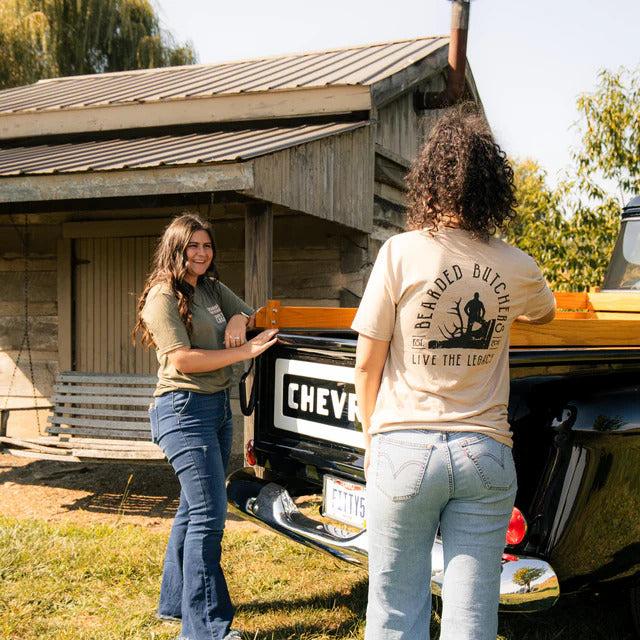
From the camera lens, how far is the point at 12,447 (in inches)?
224

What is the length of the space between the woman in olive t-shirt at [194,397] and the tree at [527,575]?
4.13ft

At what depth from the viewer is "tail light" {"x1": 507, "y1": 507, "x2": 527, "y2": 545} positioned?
8.13ft

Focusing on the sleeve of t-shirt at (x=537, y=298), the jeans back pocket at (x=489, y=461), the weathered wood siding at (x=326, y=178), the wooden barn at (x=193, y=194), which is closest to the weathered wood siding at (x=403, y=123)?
the wooden barn at (x=193, y=194)

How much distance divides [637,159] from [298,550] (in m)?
6.60

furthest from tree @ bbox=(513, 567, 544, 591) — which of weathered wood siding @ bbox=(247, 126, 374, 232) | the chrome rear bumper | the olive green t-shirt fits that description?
weathered wood siding @ bbox=(247, 126, 374, 232)

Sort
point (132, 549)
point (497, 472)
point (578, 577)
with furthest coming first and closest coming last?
point (132, 549) → point (578, 577) → point (497, 472)

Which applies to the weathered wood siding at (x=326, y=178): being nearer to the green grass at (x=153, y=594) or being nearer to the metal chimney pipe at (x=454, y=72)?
the metal chimney pipe at (x=454, y=72)

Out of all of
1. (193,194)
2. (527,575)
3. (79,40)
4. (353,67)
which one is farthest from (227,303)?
(79,40)

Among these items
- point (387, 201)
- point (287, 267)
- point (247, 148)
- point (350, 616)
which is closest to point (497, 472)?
point (350, 616)

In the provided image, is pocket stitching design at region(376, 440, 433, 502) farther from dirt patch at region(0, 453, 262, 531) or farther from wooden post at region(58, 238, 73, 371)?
wooden post at region(58, 238, 73, 371)

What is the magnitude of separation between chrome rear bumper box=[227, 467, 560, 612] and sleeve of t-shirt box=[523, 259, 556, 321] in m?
0.88

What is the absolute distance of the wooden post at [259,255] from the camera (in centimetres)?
A: 538

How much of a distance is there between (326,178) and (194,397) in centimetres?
346

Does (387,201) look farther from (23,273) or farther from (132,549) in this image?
(132,549)
